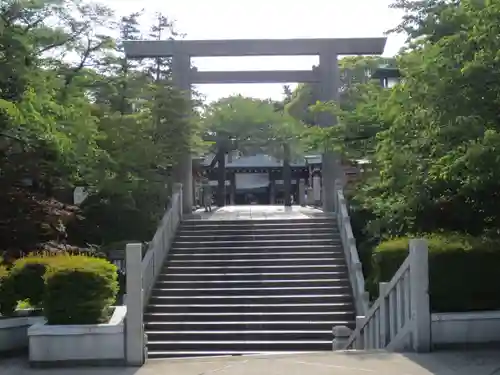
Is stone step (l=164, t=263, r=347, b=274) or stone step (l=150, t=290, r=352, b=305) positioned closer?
stone step (l=150, t=290, r=352, b=305)

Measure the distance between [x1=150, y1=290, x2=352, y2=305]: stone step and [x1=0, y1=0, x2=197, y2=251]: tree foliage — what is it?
9.54 feet

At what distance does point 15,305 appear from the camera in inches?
356

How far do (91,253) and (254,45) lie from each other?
9226mm

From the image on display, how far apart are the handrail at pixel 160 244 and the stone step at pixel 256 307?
0.59 meters

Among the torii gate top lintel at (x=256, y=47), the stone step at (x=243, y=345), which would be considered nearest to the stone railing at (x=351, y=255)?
the stone step at (x=243, y=345)

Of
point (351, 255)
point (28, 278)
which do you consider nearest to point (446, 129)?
point (28, 278)

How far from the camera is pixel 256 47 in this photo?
20.8 m

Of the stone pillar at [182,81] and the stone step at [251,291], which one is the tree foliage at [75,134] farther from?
the stone step at [251,291]

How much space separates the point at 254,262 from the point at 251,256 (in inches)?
14.5

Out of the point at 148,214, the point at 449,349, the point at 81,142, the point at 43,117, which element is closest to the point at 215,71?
the point at 148,214

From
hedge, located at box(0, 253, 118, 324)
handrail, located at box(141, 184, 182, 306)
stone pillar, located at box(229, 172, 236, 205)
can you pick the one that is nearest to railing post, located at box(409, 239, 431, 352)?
hedge, located at box(0, 253, 118, 324)

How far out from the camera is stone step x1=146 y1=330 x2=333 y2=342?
1294 cm

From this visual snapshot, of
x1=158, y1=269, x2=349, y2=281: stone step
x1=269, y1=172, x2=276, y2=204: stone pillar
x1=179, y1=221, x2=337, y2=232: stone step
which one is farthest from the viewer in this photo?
x1=269, y1=172, x2=276, y2=204: stone pillar

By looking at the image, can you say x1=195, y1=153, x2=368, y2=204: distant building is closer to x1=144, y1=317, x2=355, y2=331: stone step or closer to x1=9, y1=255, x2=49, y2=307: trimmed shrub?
x1=144, y1=317, x2=355, y2=331: stone step
